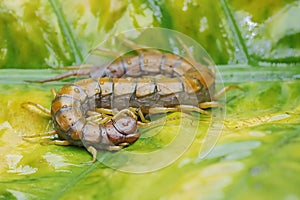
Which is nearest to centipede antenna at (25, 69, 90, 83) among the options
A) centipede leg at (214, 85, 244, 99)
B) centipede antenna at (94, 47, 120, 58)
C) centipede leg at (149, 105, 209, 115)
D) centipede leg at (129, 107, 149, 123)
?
centipede antenna at (94, 47, 120, 58)

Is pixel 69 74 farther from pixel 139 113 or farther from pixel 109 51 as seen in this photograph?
pixel 139 113

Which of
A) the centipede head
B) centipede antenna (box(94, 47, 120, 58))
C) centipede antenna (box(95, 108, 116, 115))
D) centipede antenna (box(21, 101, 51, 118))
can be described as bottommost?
the centipede head

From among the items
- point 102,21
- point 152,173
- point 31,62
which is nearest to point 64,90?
point 31,62

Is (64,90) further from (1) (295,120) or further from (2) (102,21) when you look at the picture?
(1) (295,120)

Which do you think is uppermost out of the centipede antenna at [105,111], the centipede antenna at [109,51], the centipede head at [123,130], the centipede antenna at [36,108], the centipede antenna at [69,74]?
the centipede antenna at [109,51]

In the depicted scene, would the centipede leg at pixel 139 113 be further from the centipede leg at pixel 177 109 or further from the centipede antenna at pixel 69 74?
the centipede antenna at pixel 69 74

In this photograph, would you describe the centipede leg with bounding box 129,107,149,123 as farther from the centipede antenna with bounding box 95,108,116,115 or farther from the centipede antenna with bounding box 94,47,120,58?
the centipede antenna with bounding box 94,47,120,58

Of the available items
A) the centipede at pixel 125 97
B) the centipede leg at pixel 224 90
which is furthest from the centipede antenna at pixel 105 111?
the centipede leg at pixel 224 90
